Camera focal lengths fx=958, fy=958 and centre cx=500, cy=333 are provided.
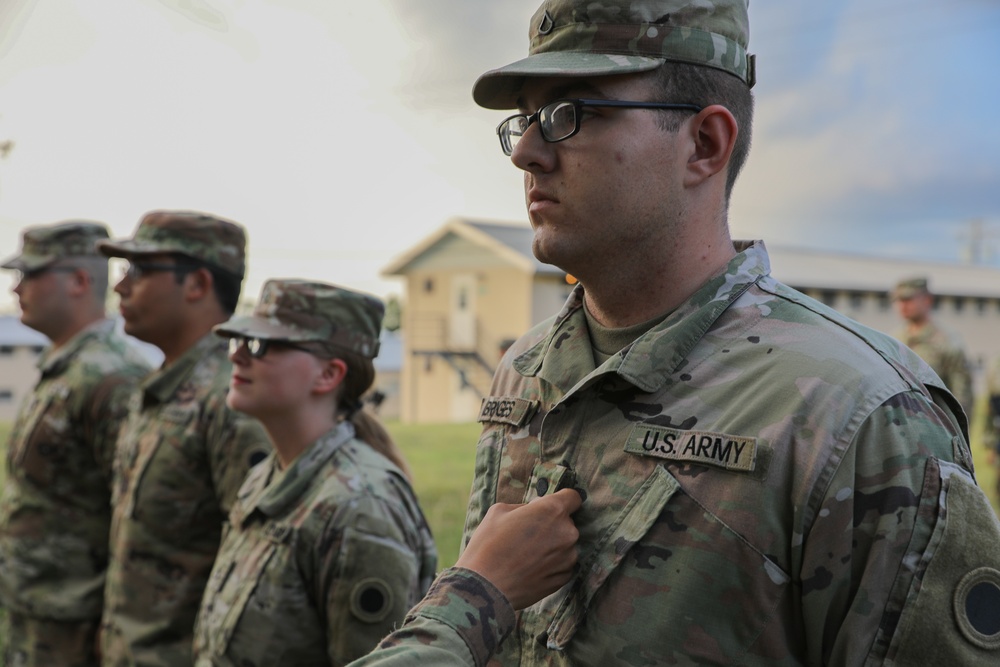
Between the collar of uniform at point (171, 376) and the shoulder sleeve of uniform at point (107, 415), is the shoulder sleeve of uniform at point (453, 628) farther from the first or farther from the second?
the shoulder sleeve of uniform at point (107, 415)

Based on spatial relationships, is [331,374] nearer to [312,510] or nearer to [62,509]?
[312,510]

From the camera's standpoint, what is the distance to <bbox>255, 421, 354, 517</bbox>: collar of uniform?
3.04m

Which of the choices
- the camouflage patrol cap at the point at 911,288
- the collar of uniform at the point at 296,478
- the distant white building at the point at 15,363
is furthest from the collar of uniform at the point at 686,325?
the distant white building at the point at 15,363

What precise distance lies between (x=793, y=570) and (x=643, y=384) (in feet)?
1.28

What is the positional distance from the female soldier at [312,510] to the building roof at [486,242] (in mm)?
14957

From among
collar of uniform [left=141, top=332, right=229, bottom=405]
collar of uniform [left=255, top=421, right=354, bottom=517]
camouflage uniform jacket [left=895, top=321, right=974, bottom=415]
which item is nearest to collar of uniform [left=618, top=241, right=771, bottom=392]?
collar of uniform [left=255, top=421, right=354, bottom=517]

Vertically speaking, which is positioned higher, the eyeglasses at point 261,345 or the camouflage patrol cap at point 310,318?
the camouflage patrol cap at point 310,318

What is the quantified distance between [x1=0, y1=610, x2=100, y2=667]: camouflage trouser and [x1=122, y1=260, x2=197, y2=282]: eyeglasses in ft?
5.80

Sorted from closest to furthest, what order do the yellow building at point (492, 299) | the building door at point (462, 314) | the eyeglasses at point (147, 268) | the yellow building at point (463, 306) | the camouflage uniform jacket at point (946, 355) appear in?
the eyeglasses at point (147, 268) → the camouflage uniform jacket at point (946, 355) → the yellow building at point (463, 306) → the yellow building at point (492, 299) → the building door at point (462, 314)

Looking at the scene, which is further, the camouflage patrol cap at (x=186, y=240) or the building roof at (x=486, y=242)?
the building roof at (x=486, y=242)

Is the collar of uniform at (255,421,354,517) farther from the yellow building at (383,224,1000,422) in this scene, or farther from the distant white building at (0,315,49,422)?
the distant white building at (0,315,49,422)

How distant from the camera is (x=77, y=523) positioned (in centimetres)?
481

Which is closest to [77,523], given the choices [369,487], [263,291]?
[263,291]

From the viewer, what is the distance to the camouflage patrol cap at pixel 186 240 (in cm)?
445
